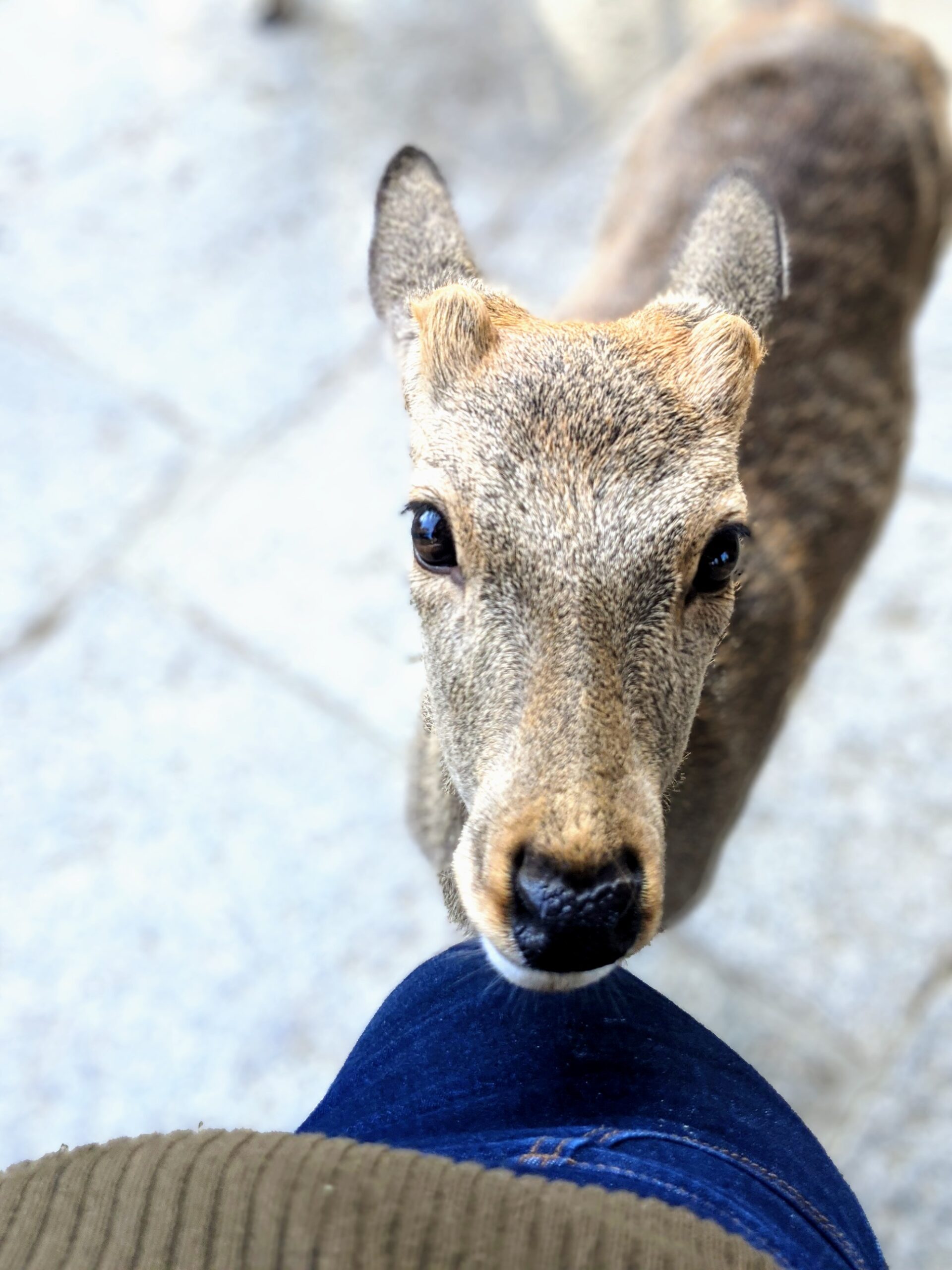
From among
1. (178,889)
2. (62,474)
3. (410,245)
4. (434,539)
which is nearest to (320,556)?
(62,474)

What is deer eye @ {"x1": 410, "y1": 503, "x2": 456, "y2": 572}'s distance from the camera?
179cm

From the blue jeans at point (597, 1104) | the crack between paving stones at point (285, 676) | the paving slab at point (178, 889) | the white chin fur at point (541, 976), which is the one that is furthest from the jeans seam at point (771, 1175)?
the crack between paving stones at point (285, 676)

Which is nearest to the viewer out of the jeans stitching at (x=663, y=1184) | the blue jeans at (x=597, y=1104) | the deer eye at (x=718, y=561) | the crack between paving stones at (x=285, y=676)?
the jeans stitching at (x=663, y=1184)

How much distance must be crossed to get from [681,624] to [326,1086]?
1982mm

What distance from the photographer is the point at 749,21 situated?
3861mm

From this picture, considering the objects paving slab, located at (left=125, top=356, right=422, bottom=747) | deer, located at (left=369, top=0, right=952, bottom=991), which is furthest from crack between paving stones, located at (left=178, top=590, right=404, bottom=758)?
deer, located at (left=369, top=0, right=952, bottom=991)

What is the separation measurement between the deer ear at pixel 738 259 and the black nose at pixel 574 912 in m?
1.20

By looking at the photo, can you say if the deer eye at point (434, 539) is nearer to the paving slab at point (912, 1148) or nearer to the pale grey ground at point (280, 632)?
the pale grey ground at point (280, 632)

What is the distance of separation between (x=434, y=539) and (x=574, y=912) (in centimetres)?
65

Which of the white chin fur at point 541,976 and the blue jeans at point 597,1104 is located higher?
the white chin fur at point 541,976

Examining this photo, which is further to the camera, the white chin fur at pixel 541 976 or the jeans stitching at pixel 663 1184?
the white chin fur at pixel 541 976

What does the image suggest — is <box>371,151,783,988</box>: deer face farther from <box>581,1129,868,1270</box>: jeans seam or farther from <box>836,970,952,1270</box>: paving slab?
<box>836,970,952,1270</box>: paving slab

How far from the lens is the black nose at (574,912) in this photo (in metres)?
1.47

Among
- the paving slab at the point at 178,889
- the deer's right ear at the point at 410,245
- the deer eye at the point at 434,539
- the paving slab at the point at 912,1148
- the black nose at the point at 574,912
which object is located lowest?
the paving slab at the point at 178,889
